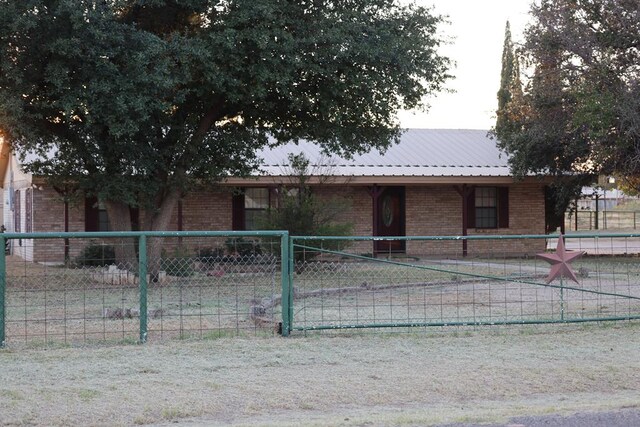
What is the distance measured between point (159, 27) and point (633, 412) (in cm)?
1651

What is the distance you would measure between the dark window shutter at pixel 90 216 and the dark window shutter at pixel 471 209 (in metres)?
12.8

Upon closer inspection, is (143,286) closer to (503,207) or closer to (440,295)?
(440,295)

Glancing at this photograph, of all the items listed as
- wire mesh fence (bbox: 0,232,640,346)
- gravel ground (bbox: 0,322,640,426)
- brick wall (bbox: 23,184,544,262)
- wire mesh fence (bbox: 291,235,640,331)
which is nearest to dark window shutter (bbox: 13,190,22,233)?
brick wall (bbox: 23,184,544,262)

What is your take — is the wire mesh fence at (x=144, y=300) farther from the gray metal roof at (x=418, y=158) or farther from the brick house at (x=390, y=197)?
the gray metal roof at (x=418, y=158)

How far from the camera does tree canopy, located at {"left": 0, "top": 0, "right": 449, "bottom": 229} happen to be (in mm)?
18609

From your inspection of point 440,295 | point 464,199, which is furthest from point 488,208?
point 440,295

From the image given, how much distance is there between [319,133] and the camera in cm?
2292

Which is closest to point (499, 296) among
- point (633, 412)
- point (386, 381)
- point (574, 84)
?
point (386, 381)

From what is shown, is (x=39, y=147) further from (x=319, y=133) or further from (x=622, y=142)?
(x=622, y=142)

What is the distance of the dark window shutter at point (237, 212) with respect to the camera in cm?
3080

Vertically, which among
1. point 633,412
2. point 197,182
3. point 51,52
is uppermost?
point 51,52

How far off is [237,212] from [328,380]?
2163 centimetres

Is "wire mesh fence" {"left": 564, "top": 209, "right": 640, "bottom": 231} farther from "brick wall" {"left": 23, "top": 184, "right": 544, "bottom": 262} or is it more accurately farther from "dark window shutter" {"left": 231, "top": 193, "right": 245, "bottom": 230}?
"dark window shutter" {"left": 231, "top": 193, "right": 245, "bottom": 230}

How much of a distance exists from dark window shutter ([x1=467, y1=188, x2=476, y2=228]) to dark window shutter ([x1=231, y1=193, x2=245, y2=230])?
8.14m
